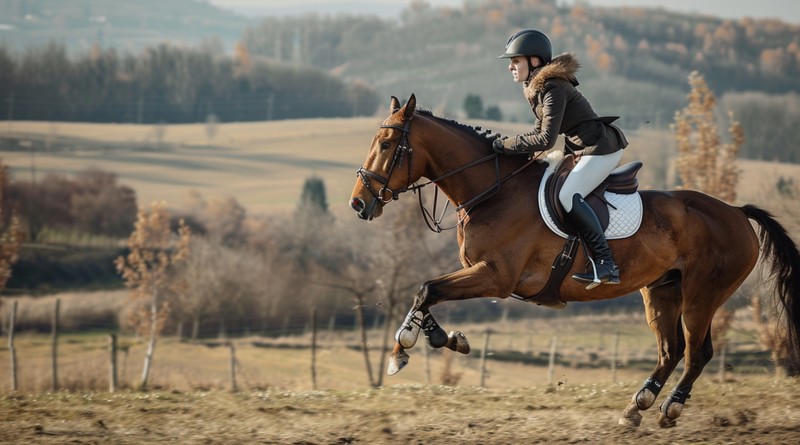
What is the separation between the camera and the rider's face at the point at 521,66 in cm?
887

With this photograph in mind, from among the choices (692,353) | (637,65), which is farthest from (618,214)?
(637,65)

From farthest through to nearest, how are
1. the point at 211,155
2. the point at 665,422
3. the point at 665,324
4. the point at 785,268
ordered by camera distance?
the point at 211,155 < the point at 785,268 < the point at 665,324 < the point at 665,422

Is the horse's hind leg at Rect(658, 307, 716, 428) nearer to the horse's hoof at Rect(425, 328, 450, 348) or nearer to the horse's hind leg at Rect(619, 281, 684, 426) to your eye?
the horse's hind leg at Rect(619, 281, 684, 426)

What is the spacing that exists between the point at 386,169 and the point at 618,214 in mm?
2372

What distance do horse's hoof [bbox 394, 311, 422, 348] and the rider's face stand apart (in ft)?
8.33

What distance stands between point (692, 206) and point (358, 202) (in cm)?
364

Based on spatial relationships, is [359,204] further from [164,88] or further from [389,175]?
[164,88]

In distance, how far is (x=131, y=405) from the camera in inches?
382

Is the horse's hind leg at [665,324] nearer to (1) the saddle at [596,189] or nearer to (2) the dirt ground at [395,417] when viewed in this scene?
(2) the dirt ground at [395,417]

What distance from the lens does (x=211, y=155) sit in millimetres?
116812

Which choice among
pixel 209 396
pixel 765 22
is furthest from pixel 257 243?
pixel 765 22

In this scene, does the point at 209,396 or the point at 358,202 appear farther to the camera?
the point at 209,396

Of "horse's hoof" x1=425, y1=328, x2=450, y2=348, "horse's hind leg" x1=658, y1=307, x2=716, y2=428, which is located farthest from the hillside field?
"horse's hoof" x1=425, y1=328, x2=450, y2=348

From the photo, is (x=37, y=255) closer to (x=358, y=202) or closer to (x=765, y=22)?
(x=358, y=202)
